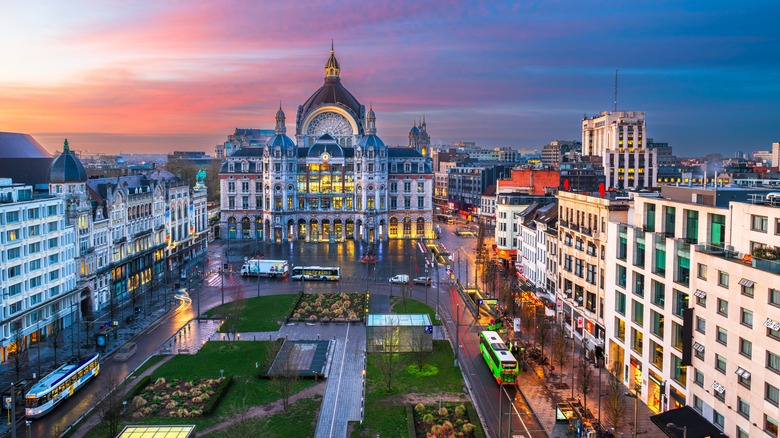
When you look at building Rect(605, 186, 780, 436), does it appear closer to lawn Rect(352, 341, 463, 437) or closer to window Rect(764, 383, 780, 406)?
window Rect(764, 383, 780, 406)

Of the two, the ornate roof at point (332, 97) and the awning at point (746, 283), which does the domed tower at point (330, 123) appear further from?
the awning at point (746, 283)

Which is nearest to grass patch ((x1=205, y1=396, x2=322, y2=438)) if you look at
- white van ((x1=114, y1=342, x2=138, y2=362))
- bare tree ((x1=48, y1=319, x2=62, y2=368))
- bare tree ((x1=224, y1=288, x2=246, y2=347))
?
bare tree ((x1=224, y1=288, x2=246, y2=347))

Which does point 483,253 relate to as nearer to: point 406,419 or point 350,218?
point 350,218

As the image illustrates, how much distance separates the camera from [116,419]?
3775 centimetres

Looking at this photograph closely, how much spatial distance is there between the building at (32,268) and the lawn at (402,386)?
30.8 meters

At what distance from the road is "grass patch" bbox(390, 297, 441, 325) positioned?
1.28m

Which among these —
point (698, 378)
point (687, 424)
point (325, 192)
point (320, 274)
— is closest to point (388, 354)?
point (698, 378)

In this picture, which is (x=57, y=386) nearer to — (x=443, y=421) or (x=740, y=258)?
(x=443, y=421)

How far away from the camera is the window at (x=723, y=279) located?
3662cm

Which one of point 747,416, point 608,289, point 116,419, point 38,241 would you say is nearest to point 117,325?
point 38,241

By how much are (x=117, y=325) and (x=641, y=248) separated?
51.2m

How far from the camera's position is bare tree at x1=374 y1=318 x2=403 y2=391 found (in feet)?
157

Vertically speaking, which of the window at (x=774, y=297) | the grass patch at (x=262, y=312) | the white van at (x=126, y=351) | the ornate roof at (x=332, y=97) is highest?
the ornate roof at (x=332, y=97)

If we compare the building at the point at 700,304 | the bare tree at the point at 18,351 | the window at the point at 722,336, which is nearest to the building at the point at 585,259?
the building at the point at 700,304
